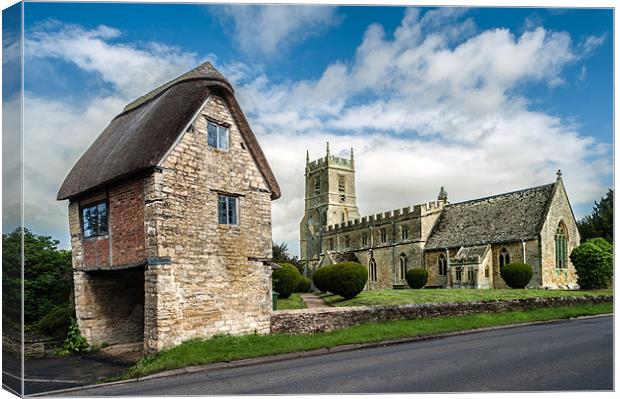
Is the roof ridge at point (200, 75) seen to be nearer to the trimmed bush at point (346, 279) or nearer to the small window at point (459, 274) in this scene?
the trimmed bush at point (346, 279)

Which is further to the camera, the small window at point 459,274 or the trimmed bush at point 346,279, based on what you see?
the small window at point 459,274

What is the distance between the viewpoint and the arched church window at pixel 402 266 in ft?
155

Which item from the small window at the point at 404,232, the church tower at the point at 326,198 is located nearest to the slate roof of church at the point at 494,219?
the small window at the point at 404,232

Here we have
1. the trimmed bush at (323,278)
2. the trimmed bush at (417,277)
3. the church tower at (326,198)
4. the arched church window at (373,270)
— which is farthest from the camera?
the church tower at (326,198)

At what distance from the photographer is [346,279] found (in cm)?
2845

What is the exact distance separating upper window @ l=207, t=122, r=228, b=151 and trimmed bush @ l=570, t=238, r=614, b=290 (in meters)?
25.5

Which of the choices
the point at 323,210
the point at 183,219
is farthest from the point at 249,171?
the point at 323,210

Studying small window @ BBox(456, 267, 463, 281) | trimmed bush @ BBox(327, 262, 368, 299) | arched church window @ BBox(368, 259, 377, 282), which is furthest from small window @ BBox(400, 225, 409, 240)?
trimmed bush @ BBox(327, 262, 368, 299)

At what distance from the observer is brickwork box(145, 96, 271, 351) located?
13.2 m

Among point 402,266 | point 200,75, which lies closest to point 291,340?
point 200,75

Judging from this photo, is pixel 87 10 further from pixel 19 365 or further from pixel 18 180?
pixel 19 365

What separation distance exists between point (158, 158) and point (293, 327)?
6.25 meters

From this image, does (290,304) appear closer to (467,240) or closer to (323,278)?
(323,278)

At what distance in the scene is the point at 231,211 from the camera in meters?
15.2
